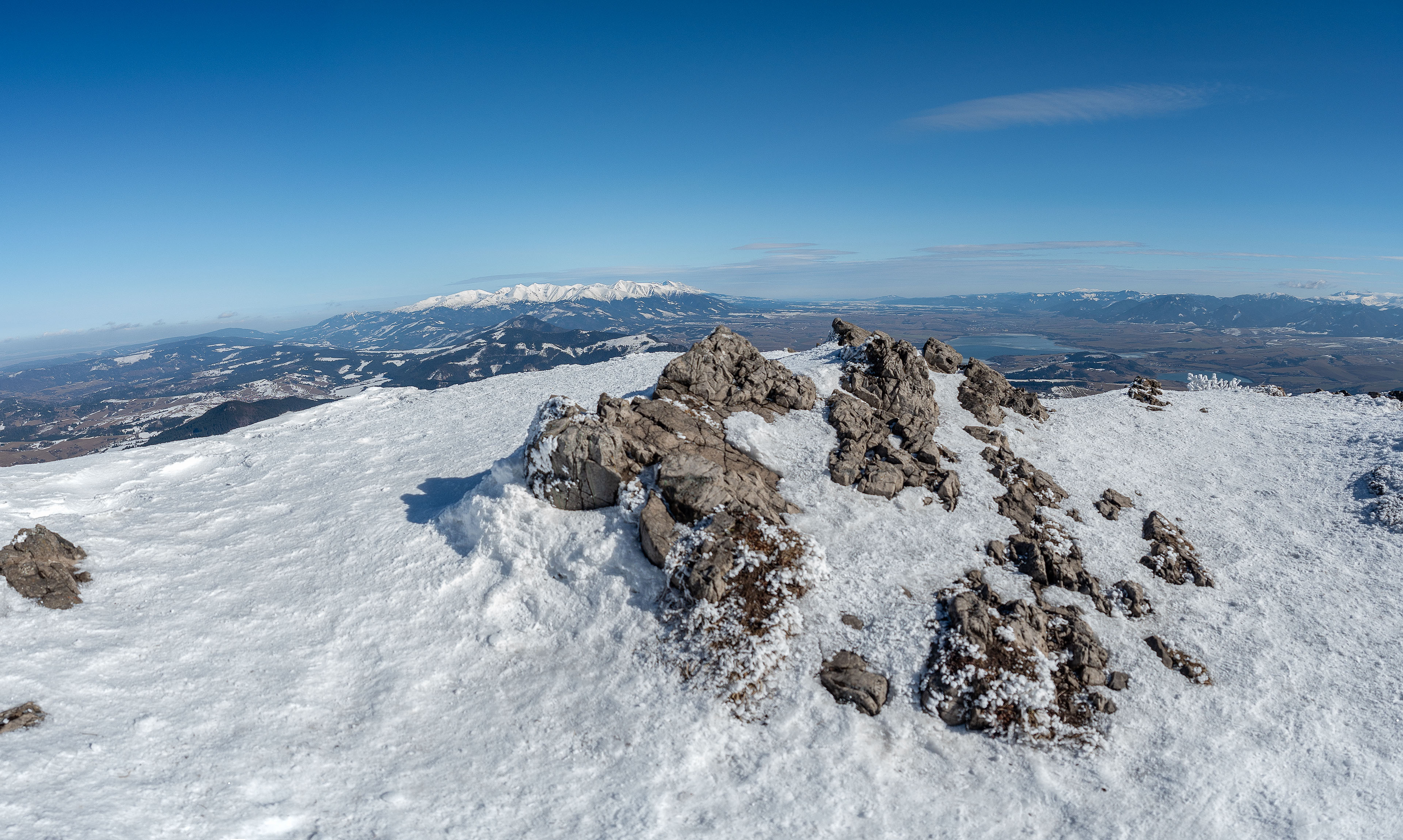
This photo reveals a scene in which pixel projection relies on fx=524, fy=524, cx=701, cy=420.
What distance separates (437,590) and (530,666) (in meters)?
5.63

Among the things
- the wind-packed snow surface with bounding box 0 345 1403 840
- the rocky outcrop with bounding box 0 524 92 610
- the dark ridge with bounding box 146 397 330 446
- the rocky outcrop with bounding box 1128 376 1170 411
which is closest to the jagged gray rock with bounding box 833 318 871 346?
the wind-packed snow surface with bounding box 0 345 1403 840

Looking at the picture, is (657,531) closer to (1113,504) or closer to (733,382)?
(733,382)

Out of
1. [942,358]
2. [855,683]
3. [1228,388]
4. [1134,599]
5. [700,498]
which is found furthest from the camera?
Result: [1228,388]

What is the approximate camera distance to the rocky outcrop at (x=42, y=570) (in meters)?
19.1

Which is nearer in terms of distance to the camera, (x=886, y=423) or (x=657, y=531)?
(x=657, y=531)

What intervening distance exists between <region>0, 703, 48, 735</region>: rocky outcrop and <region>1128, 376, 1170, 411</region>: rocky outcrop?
56.2 meters

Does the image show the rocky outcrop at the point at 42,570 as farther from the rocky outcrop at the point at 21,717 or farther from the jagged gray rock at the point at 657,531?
the jagged gray rock at the point at 657,531

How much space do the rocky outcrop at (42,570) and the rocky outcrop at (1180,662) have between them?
3899 cm

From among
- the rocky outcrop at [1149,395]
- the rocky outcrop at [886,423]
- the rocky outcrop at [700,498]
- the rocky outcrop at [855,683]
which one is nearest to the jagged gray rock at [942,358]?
the rocky outcrop at [886,423]

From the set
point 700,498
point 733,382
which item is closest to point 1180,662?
point 700,498

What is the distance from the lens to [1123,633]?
18.9m

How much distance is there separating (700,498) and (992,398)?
2387 centimetres

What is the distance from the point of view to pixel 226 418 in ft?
463

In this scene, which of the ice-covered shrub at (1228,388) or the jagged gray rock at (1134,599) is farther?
the ice-covered shrub at (1228,388)
